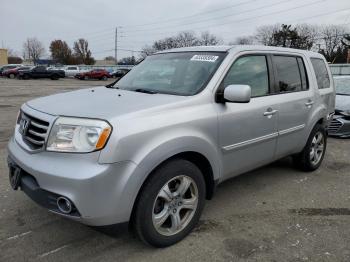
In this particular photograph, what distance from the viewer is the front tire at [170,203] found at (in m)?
2.86

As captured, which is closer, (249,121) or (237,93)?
(237,93)

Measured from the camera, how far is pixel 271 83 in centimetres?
419

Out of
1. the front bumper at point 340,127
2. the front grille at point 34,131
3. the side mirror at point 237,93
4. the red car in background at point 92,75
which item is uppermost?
the side mirror at point 237,93

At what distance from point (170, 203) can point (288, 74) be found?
2.48m

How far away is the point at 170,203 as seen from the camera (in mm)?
3121

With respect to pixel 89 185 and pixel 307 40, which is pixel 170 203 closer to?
pixel 89 185

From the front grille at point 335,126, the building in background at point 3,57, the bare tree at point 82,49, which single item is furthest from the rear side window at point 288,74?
the bare tree at point 82,49

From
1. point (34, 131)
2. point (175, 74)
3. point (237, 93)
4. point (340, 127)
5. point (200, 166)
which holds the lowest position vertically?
point (340, 127)

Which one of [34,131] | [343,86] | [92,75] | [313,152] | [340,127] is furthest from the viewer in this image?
[92,75]

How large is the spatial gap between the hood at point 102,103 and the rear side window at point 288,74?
168cm

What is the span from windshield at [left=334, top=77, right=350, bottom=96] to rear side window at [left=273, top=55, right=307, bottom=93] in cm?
438

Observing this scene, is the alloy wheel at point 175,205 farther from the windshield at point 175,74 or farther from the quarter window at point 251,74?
the quarter window at point 251,74

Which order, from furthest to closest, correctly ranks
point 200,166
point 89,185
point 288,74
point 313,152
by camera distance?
1. point 313,152
2. point 288,74
3. point 200,166
4. point 89,185

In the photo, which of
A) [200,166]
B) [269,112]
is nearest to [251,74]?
[269,112]
